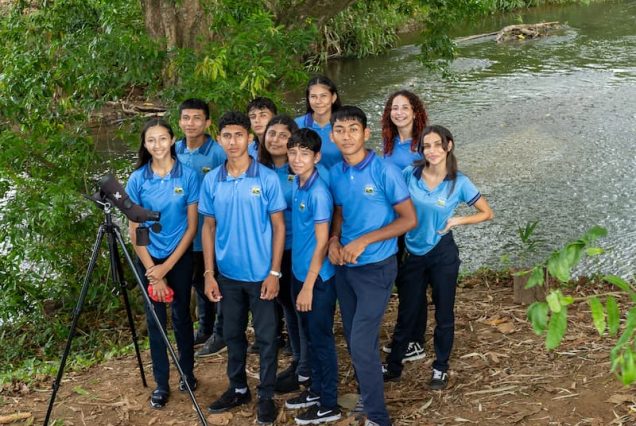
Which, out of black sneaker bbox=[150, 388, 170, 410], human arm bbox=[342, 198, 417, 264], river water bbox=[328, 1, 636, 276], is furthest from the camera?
river water bbox=[328, 1, 636, 276]

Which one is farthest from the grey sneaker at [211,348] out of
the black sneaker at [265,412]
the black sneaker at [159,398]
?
the black sneaker at [265,412]

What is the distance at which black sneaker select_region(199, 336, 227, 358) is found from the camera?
5289 millimetres

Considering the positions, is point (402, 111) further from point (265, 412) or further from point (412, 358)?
point (265, 412)

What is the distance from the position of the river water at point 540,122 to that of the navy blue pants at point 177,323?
442 centimetres

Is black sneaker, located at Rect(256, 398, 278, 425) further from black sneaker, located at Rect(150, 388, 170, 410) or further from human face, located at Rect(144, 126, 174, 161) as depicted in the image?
human face, located at Rect(144, 126, 174, 161)

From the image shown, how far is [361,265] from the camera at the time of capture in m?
3.93

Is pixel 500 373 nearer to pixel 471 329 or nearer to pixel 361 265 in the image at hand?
pixel 471 329

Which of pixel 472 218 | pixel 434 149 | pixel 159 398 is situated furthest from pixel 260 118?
pixel 159 398

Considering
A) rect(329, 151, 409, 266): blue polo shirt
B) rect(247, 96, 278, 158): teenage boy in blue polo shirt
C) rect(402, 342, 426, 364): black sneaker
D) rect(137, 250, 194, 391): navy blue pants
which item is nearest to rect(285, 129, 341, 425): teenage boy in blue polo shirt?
rect(329, 151, 409, 266): blue polo shirt

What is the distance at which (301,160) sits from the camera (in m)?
3.96

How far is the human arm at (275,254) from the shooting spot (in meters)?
4.06

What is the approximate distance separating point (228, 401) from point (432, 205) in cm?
159

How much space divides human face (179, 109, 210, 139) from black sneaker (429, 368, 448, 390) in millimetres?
2035

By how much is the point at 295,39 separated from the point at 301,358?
2.74 metres
